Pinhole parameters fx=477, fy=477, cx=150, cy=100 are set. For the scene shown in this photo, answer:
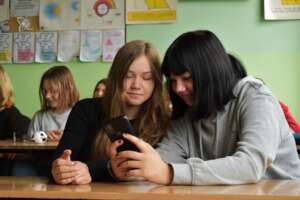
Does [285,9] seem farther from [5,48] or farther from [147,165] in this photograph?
[147,165]

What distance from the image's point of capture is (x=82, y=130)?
1.63m

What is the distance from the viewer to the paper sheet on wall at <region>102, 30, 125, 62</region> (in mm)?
3889

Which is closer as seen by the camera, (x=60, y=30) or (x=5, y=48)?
(x=60, y=30)

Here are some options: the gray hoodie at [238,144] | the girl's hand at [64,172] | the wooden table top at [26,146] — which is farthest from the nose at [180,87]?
the wooden table top at [26,146]

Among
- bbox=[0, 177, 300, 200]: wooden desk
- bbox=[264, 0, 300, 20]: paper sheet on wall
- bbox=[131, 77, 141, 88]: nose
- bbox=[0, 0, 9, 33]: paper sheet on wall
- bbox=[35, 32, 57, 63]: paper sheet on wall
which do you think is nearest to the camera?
bbox=[0, 177, 300, 200]: wooden desk

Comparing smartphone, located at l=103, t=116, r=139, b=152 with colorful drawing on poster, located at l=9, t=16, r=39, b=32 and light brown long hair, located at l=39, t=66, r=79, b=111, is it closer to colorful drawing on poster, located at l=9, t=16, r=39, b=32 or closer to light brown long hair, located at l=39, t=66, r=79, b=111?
light brown long hair, located at l=39, t=66, r=79, b=111

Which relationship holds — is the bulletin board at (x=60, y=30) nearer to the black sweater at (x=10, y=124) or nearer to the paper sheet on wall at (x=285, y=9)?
the black sweater at (x=10, y=124)

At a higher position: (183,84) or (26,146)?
(183,84)

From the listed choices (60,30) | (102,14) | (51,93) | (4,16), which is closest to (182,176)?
(51,93)

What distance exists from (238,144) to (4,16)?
3376 mm

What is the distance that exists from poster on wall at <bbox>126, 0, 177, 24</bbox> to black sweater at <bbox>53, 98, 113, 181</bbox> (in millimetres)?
2235

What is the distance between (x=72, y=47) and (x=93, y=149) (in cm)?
249

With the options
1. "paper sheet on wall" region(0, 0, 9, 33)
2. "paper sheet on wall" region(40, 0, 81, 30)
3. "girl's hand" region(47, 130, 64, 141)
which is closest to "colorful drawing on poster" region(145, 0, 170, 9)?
"paper sheet on wall" region(40, 0, 81, 30)

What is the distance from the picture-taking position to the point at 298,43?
3.64 m
